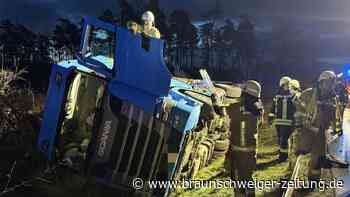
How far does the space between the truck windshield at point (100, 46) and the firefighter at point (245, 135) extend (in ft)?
3.50

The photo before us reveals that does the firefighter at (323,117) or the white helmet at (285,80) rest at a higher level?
the white helmet at (285,80)

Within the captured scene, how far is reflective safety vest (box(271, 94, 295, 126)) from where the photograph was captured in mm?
3740

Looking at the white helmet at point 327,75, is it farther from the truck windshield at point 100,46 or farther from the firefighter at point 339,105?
the truck windshield at point 100,46

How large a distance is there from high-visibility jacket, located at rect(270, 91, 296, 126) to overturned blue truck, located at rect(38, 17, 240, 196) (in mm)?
486

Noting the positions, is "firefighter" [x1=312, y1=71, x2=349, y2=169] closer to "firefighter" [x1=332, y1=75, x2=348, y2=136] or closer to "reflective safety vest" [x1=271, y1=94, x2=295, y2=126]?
"firefighter" [x1=332, y1=75, x2=348, y2=136]

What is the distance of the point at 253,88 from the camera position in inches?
150

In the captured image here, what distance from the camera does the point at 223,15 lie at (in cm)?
396

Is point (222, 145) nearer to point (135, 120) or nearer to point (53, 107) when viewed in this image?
point (135, 120)

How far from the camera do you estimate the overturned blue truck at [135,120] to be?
3.33 meters

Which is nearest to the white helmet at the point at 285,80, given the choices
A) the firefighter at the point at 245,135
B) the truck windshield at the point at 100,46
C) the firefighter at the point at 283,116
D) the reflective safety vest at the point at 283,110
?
the firefighter at the point at 283,116

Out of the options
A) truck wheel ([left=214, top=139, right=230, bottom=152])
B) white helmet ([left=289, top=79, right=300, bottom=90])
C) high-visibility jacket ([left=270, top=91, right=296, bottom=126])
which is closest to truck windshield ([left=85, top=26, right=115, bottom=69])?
truck wheel ([left=214, top=139, right=230, bottom=152])

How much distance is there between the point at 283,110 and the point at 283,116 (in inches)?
1.9

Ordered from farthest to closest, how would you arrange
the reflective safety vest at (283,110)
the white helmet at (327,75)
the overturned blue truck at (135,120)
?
the reflective safety vest at (283,110) → the white helmet at (327,75) → the overturned blue truck at (135,120)

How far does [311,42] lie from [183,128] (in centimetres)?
117
